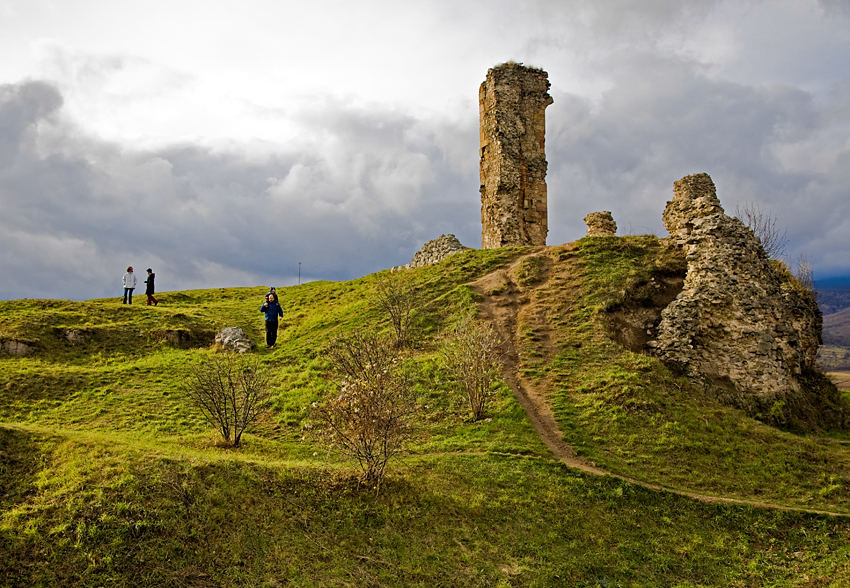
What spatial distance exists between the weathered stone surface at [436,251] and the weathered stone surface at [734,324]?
11969 mm

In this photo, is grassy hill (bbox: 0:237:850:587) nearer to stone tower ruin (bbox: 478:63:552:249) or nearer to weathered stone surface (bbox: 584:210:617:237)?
weathered stone surface (bbox: 584:210:617:237)

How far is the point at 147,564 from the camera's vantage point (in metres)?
8.78

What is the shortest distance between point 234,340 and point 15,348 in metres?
7.30

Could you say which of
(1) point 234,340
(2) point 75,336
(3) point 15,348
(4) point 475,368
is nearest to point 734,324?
(4) point 475,368

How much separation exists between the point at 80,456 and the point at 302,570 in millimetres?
4645

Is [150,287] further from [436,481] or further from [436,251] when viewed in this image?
[436,481]

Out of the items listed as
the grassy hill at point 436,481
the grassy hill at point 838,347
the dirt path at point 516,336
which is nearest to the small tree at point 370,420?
the grassy hill at point 436,481

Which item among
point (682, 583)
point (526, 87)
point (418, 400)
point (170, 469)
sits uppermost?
point (526, 87)

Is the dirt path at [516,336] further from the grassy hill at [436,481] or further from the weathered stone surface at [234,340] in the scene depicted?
the weathered stone surface at [234,340]

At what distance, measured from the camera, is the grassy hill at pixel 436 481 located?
9.42 meters

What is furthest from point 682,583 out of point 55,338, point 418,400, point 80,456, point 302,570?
point 55,338

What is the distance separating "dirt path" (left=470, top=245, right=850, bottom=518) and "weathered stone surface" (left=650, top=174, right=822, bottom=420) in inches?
172

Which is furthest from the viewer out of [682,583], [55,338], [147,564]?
[55,338]

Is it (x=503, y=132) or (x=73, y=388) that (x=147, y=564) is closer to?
(x=73, y=388)
